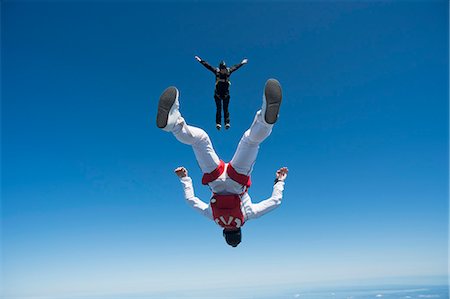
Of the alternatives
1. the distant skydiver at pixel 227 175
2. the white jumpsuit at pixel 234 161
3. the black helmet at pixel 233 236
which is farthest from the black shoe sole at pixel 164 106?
the black helmet at pixel 233 236

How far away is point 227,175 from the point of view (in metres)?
6.83

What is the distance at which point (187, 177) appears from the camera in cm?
750

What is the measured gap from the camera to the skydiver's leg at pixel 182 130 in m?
5.53

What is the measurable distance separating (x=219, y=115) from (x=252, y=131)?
1.28 m

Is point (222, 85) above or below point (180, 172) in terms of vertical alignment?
above

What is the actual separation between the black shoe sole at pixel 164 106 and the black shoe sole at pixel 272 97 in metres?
1.44

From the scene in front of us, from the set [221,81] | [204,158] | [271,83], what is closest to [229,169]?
[204,158]

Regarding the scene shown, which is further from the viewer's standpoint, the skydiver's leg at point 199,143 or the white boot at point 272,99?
the skydiver's leg at point 199,143

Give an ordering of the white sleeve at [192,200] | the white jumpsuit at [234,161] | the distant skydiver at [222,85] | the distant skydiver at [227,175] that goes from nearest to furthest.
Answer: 1. the distant skydiver at [227,175]
2. the white jumpsuit at [234,161]
3. the distant skydiver at [222,85]
4. the white sleeve at [192,200]

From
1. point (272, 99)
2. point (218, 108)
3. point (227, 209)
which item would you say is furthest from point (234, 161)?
point (272, 99)

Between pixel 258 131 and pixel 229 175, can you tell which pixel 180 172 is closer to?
pixel 229 175

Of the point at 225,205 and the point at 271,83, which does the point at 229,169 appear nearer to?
the point at 225,205

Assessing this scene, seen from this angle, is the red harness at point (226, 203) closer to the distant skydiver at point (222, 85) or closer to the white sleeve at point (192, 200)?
the white sleeve at point (192, 200)

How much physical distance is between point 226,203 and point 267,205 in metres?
0.84
